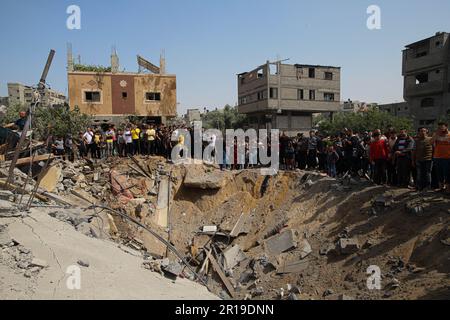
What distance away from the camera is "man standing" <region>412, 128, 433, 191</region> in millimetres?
7445

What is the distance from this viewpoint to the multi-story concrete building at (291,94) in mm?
34031

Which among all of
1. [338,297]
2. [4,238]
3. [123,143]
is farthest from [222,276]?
[123,143]

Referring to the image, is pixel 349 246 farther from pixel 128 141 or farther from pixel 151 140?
pixel 128 141

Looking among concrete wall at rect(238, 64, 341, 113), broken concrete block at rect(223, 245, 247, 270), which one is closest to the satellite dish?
concrete wall at rect(238, 64, 341, 113)

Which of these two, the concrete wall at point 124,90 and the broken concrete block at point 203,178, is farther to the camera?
the concrete wall at point 124,90

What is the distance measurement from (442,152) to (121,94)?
917 inches

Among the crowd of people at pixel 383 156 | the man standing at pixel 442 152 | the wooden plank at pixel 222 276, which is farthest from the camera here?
the wooden plank at pixel 222 276

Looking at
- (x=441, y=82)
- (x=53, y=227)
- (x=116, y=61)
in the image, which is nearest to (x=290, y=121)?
(x=441, y=82)

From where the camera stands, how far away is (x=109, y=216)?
30.6ft

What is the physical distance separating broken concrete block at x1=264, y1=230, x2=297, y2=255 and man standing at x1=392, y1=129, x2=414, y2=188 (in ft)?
10.9

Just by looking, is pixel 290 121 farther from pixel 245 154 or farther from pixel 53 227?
pixel 53 227

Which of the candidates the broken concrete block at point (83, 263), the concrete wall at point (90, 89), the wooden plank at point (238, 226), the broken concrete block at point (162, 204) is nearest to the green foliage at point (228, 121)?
the concrete wall at point (90, 89)

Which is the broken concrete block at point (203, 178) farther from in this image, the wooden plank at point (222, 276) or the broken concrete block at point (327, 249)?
the broken concrete block at point (327, 249)

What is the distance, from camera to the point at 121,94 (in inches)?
1006
